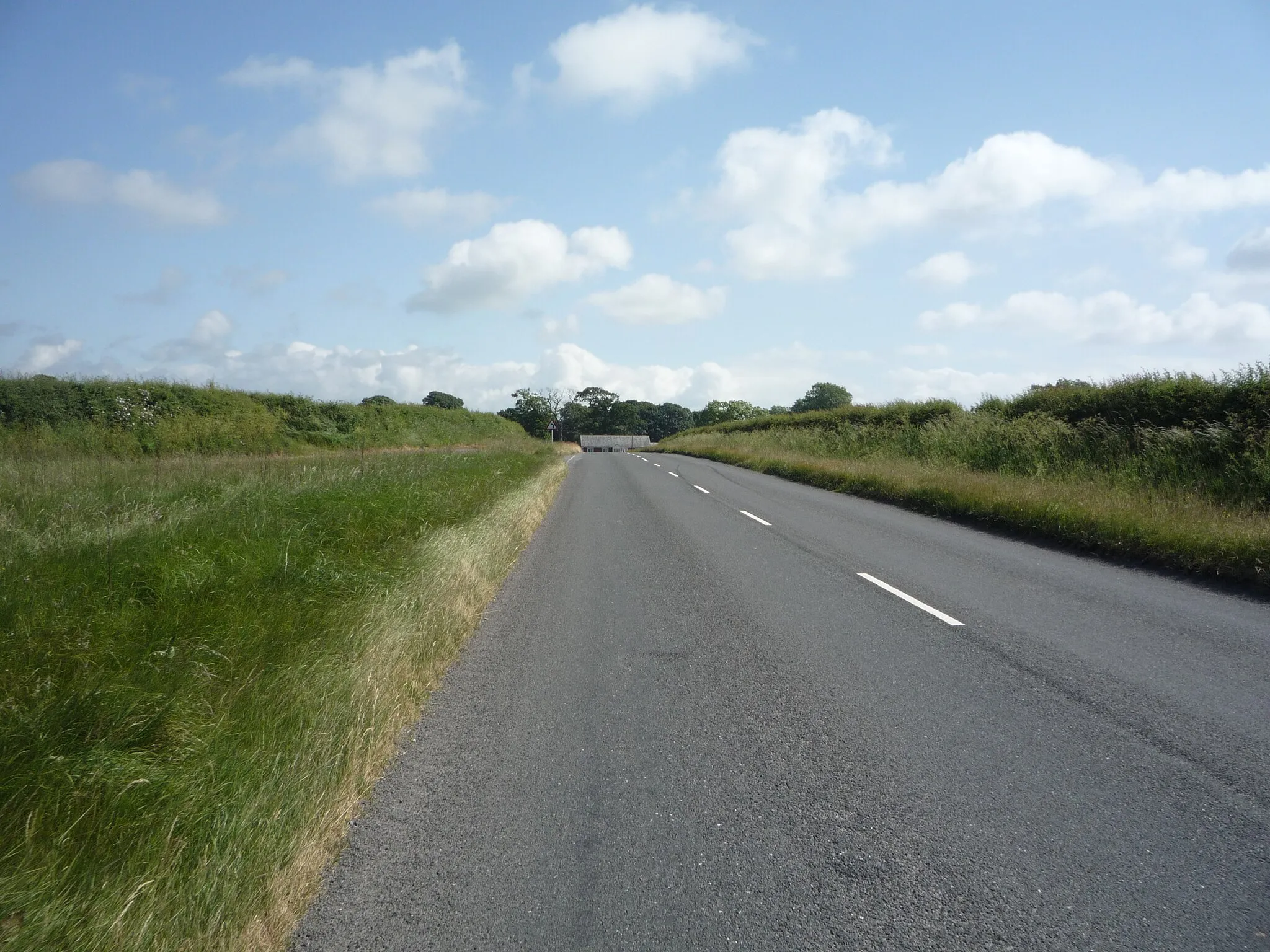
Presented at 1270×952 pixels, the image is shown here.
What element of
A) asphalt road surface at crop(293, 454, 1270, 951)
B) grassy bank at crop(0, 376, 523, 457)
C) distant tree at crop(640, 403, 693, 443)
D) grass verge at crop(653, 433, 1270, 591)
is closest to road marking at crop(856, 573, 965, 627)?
asphalt road surface at crop(293, 454, 1270, 951)

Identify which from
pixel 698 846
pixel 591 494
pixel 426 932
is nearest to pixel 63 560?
pixel 426 932

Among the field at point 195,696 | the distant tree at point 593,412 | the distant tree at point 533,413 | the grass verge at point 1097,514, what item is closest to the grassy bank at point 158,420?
the field at point 195,696

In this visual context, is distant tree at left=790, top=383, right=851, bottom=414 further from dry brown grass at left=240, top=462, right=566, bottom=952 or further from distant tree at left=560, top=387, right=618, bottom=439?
dry brown grass at left=240, top=462, right=566, bottom=952

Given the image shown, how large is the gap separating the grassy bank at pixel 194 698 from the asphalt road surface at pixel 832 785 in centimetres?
31

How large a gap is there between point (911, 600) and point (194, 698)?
6339 mm

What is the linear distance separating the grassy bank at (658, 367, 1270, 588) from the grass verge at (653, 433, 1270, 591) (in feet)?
0.07

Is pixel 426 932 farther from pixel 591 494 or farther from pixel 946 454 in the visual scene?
pixel 946 454

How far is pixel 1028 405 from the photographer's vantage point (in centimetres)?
2205

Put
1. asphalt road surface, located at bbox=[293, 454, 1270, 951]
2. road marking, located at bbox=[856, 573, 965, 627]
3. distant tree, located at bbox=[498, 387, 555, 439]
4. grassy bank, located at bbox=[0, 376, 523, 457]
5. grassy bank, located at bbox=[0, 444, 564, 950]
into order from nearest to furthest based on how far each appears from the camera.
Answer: grassy bank, located at bbox=[0, 444, 564, 950], asphalt road surface, located at bbox=[293, 454, 1270, 951], road marking, located at bbox=[856, 573, 965, 627], grassy bank, located at bbox=[0, 376, 523, 457], distant tree, located at bbox=[498, 387, 555, 439]

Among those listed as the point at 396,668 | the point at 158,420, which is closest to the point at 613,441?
the point at 158,420

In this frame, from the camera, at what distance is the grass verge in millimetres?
8773

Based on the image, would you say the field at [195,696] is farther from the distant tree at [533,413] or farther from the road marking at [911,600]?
the distant tree at [533,413]

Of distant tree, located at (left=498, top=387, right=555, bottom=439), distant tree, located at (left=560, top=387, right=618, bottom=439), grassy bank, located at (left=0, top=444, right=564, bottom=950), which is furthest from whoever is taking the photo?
distant tree, located at (left=560, top=387, right=618, bottom=439)

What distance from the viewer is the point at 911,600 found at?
747 centimetres
